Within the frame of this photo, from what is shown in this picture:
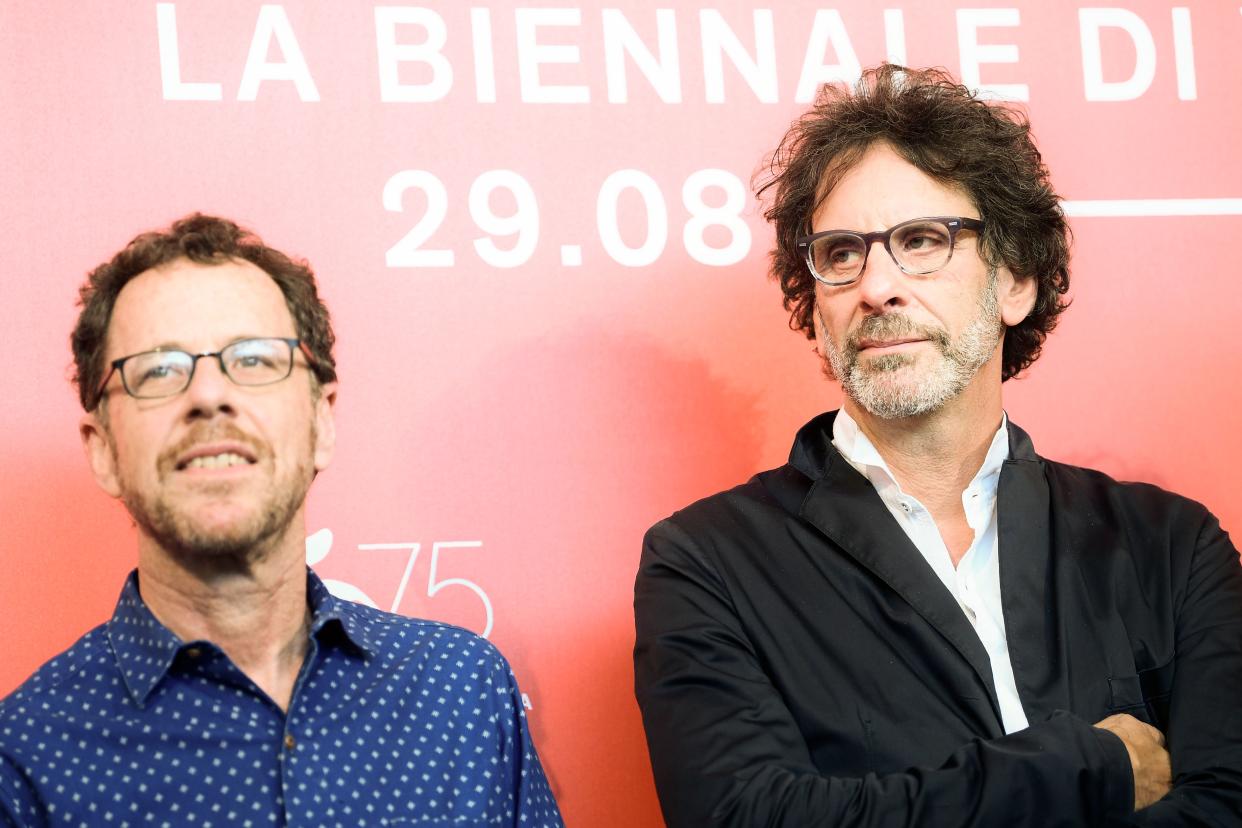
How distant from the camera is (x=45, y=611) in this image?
241 centimetres

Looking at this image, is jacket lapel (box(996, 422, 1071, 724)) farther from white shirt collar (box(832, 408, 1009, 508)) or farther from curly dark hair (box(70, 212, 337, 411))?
curly dark hair (box(70, 212, 337, 411))

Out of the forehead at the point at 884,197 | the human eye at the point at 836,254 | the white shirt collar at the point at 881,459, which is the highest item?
the forehead at the point at 884,197

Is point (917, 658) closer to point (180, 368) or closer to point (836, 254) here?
point (836, 254)

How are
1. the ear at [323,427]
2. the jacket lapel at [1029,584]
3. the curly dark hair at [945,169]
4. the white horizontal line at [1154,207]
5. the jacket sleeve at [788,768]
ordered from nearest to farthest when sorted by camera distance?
the jacket sleeve at [788,768] < the ear at [323,427] < the jacket lapel at [1029,584] < the curly dark hair at [945,169] < the white horizontal line at [1154,207]

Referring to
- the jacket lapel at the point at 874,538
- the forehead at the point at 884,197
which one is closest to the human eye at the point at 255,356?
the jacket lapel at the point at 874,538

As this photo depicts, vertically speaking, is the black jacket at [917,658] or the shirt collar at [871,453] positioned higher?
the shirt collar at [871,453]

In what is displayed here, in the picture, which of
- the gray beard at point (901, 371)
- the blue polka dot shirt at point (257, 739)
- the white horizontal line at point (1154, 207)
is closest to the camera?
the blue polka dot shirt at point (257, 739)

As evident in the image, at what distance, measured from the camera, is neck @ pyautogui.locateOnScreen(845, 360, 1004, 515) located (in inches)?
92.0

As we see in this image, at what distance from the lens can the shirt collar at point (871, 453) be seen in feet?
7.57

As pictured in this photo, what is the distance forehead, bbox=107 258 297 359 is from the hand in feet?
3.97

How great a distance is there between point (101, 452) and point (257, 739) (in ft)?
1.40

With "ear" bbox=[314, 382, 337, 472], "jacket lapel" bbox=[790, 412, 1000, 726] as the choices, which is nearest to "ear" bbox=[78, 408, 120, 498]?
"ear" bbox=[314, 382, 337, 472]

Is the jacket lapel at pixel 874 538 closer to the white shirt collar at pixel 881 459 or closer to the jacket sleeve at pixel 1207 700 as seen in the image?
the white shirt collar at pixel 881 459

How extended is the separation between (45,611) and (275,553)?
26.8 inches
